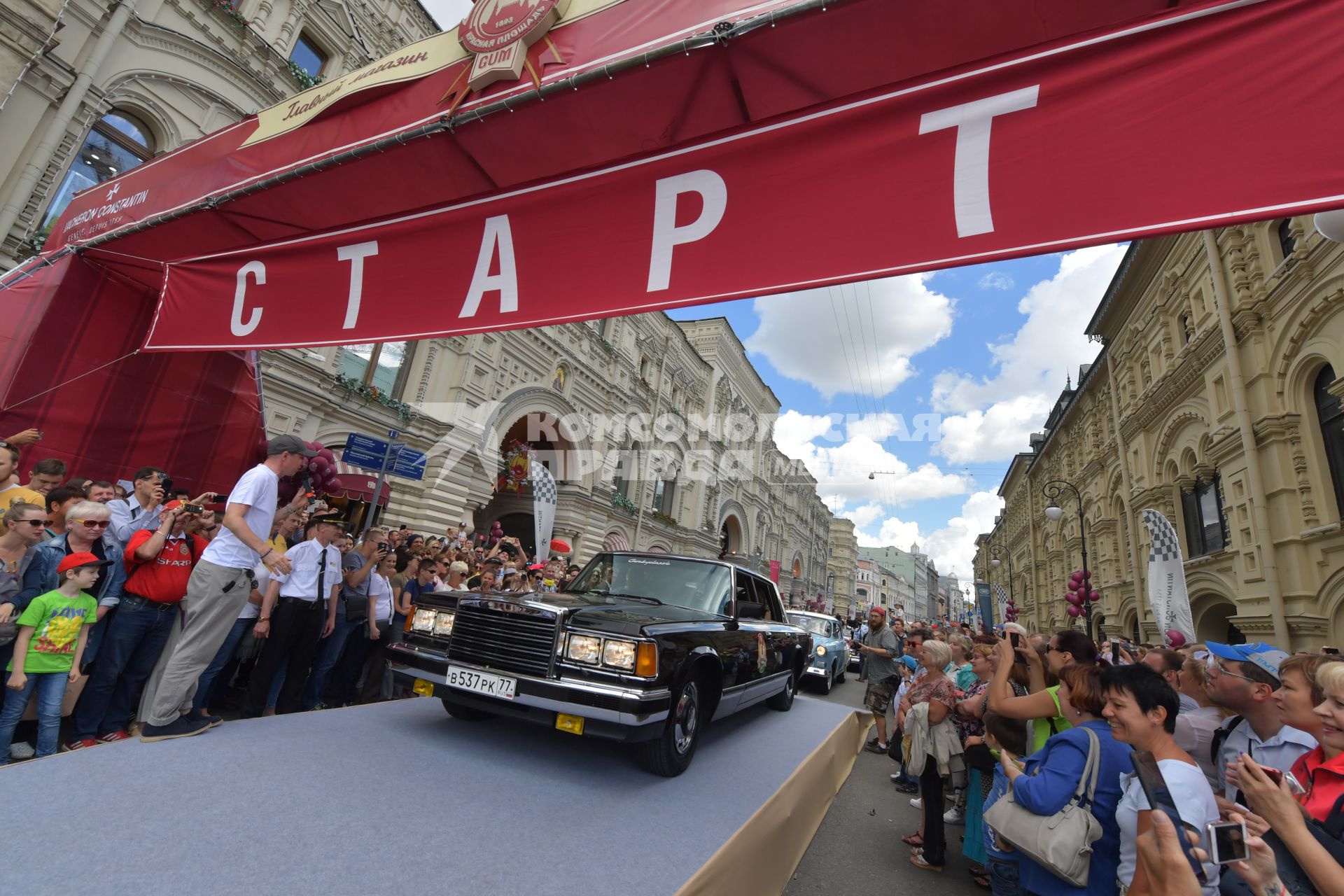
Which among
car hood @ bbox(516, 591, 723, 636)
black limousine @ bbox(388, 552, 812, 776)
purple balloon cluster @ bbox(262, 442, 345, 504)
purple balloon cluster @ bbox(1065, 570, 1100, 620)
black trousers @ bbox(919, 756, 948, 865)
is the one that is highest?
purple balloon cluster @ bbox(1065, 570, 1100, 620)

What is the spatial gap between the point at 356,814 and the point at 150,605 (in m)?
2.59

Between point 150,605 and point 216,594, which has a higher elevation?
point 216,594

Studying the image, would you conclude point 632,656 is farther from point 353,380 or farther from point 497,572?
point 353,380

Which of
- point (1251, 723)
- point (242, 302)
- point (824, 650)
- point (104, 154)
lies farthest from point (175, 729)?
point (104, 154)

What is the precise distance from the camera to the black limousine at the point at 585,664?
361 centimetres

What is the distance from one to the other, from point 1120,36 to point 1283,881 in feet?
9.13

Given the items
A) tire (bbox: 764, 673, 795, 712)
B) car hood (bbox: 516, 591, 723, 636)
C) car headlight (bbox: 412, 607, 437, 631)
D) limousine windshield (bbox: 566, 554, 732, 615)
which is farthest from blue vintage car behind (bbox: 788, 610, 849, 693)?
car headlight (bbox: 412, 607, 437, 631)

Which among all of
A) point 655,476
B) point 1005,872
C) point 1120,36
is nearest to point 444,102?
point 1120,36

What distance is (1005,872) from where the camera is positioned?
10.0 feet

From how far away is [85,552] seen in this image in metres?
3.85

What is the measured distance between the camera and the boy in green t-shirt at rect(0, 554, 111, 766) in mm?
3451

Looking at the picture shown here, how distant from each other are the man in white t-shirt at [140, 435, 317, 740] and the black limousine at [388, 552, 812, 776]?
3.60 feet

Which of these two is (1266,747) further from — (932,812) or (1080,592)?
(1080,592)

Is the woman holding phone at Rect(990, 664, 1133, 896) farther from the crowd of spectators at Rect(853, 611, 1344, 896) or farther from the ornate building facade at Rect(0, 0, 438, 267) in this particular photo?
the ornate building facade at Rect(0, 0, 438, 267)
